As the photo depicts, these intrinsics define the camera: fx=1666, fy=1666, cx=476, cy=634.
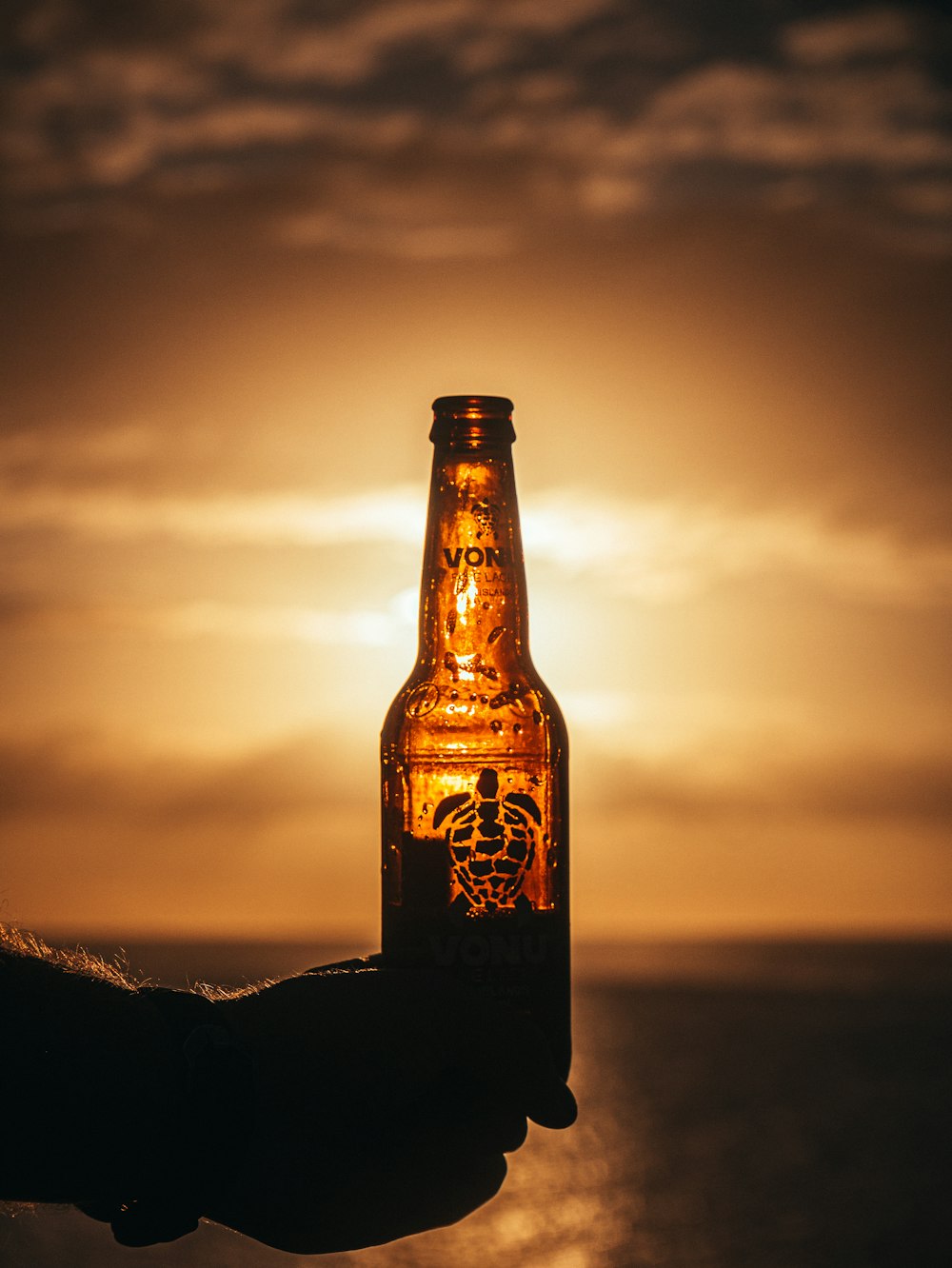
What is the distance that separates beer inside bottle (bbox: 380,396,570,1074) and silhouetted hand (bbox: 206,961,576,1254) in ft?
0.62

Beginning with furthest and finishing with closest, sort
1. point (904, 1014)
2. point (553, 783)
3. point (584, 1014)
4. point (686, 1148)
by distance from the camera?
point (584, 1014), point (904, 1014), point (686, 1148), point (553, 783)

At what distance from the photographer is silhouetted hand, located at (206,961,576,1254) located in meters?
3.00

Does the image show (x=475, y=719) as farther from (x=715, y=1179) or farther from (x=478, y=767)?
(x=715, y=1179)

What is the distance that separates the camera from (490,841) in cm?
330

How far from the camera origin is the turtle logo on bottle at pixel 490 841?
3275mm

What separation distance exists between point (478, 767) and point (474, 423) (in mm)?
733

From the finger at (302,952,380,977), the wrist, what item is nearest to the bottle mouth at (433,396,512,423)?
the finger at (302,952,380,977)

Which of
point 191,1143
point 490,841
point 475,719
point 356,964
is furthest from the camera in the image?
point 475,719

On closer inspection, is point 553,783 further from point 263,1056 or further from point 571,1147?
point 571,1147

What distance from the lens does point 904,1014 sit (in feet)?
546

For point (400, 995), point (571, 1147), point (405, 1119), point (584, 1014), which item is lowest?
point (584, 1014)

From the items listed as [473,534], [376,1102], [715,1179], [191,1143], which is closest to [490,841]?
[376,1102]

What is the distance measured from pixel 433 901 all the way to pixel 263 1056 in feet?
1.53

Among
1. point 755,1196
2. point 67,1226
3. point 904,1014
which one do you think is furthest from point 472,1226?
point 904,1014
